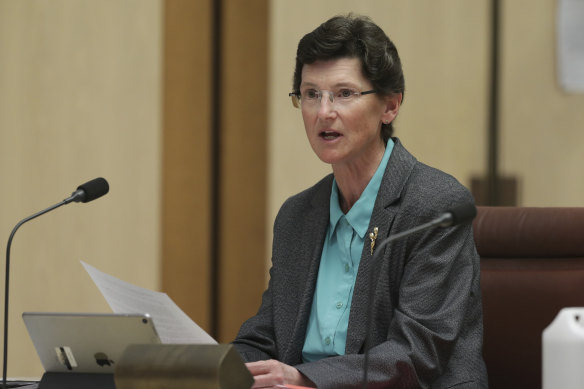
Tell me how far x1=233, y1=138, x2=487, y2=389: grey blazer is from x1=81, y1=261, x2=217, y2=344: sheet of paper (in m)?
0.23

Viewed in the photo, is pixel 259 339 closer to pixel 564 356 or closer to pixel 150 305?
pixel 150 305

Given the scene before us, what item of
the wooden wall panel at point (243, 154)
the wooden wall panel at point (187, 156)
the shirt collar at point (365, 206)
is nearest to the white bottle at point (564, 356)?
the shirt collar at point (365, 206)

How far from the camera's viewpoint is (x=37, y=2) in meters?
3.31

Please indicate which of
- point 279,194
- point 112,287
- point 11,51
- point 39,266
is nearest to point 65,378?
point 112,287

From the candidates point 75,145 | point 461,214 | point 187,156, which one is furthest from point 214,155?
point 461,214

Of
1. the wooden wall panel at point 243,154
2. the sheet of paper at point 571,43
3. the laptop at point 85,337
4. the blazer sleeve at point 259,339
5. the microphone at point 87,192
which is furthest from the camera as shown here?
the wooden wall panel at point 243,154

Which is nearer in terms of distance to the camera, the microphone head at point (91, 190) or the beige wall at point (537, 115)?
the microphone head at point (91, 190)

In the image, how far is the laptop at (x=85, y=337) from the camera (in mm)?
1213

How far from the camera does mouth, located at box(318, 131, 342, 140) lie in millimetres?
1689

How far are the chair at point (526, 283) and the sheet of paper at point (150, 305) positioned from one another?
2.46 feet

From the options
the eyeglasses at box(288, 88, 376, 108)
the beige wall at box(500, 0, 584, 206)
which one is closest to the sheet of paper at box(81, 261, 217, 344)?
the eyeglasses at box(288, 88, 376, 108)

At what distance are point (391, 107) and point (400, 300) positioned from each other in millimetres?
440

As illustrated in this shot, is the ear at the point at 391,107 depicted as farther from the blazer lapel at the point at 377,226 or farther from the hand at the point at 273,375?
the hand at the point at 273,375

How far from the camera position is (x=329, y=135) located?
1.70 metres
